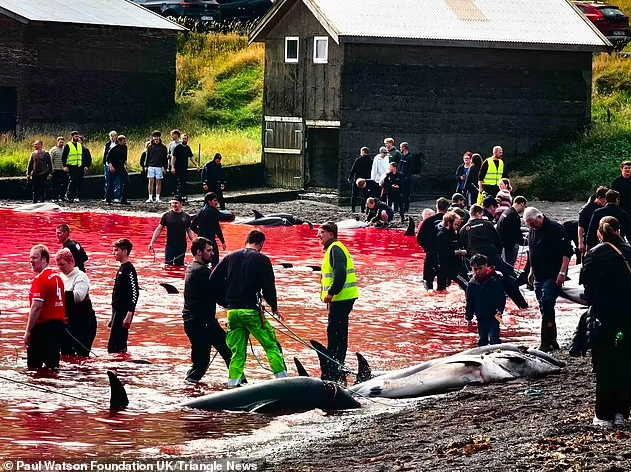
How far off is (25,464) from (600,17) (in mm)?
43757

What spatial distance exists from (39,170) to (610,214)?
2074 cm

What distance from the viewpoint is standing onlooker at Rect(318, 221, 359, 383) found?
51.3 ft

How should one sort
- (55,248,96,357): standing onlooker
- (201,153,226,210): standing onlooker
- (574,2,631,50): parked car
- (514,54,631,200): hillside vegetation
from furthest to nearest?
(574,2,631,50): parked car → (514,54,631,200): hillside vegetation → (201,153,226,210): standing onlooker → (55,248,96,357): standing onlooker

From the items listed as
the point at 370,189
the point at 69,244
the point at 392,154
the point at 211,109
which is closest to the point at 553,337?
the point at 69,244

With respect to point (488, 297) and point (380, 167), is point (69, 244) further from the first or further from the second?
point (380, 167)

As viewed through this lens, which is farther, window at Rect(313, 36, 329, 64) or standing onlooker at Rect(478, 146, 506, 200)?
window at Rect(313, 36, 329, 64)

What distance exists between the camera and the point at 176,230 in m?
23.9

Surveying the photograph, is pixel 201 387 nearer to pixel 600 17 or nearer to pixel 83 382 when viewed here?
pixel 83 382

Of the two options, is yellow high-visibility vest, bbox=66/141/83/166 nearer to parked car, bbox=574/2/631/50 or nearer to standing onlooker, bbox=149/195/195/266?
standing onlooker, bbox=149/195/195/266

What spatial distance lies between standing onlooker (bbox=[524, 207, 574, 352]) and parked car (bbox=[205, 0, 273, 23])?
43078 mm

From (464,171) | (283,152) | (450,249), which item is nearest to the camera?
(450,249)

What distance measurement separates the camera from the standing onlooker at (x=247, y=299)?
1484cm

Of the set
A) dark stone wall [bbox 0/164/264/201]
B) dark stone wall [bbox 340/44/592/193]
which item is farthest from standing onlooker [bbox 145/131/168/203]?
dark stone wall [bbox 340/44/592/193]

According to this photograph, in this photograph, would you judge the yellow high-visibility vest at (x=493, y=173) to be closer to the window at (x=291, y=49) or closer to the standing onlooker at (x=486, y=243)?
the standing onlooker at (x=486, y=243)
